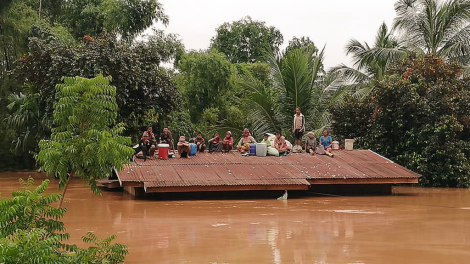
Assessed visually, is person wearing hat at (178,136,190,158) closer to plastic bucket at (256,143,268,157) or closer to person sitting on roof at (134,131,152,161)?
Result: person sitting on roof at (134,131,152,161)

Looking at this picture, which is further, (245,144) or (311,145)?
(311,145)

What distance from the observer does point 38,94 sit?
19.6 m

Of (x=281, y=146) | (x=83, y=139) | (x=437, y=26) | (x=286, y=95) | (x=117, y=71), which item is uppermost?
(x=437, y=26)

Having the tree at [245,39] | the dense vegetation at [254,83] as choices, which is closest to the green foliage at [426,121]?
the dense vegetation at [254,83]

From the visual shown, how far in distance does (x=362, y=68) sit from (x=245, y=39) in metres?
15.1

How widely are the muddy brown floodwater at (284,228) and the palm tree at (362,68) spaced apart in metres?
7.98

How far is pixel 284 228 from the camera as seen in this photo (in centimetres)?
1048

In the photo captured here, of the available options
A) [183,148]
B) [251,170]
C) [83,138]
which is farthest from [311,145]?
[83,138]

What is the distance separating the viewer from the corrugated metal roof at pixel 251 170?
14.2m

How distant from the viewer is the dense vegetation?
18.4 m

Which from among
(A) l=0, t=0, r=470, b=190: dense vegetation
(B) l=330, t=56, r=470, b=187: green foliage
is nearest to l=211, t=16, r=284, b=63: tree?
(A) l=0, t=0, r=470, b=190: dense vegetation

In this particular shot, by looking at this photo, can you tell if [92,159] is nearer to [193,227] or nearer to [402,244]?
[193,227]

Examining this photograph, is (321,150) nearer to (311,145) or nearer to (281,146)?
(311,145)

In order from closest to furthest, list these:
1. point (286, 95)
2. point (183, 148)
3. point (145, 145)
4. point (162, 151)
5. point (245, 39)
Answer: point (145, 145)
point (162, 151)
point (183, 148)
point (286, 95)
point (245, 39)
